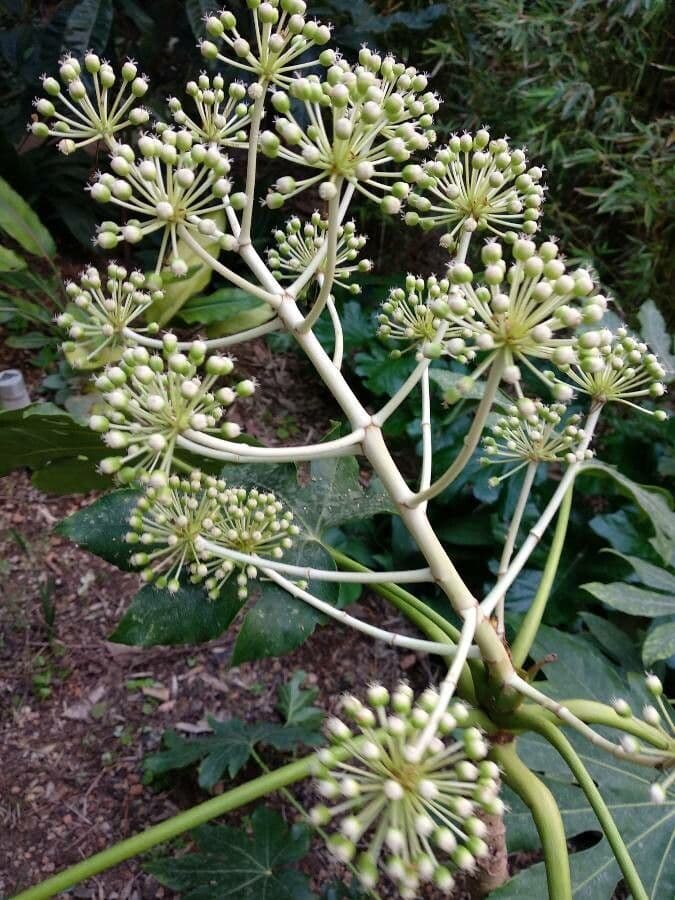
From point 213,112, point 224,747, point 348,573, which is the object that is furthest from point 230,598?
point 224,747

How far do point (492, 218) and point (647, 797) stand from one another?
1.07 m

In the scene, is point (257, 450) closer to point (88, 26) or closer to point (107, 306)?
point (107, 306)

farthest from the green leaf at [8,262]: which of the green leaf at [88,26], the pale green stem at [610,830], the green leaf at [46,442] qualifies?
the pale green stem at [610,830]

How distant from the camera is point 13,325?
3701 millimetres

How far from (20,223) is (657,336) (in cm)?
297

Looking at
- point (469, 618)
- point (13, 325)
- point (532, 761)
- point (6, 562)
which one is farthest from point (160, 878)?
point (13, 325)

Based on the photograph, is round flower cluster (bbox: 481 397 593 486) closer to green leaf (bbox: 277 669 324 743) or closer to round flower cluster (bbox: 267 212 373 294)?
round flower cluster (bbox: 267 212 373 294)

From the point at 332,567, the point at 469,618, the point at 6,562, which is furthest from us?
the point at 6,562

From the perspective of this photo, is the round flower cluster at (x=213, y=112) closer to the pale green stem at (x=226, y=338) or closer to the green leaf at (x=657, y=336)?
the pale green stem at (x=226, y=338)

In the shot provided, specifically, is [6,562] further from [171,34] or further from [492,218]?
[171,34]

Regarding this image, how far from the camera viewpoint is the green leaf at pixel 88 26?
123 inches

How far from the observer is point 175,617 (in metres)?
1.13

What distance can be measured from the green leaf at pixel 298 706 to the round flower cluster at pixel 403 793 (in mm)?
1622

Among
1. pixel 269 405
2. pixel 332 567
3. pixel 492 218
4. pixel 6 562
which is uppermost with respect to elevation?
pixel 492 218
